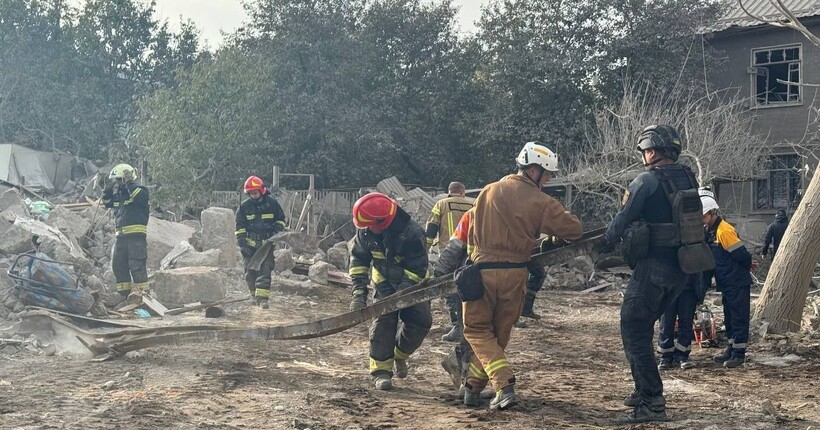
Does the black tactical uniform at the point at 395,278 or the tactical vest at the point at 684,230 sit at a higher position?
the tactical vest at the point at 684,230

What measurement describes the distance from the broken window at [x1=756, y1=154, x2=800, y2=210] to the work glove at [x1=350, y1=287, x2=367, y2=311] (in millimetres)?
19534

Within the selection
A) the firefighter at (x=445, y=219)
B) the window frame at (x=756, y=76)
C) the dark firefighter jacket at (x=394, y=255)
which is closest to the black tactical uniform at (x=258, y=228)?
the firefighter at (x=445, y=219)

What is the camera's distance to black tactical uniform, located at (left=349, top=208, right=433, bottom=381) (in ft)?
22.8

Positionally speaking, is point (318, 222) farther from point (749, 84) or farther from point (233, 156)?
point (749, 84)

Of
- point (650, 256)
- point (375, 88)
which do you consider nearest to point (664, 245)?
point (650, 256)

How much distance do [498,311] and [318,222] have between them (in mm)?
16459

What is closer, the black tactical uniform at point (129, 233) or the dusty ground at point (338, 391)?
the dusty ground at point (338, 391)

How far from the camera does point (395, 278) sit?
7.09 metres

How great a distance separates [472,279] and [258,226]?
656cm

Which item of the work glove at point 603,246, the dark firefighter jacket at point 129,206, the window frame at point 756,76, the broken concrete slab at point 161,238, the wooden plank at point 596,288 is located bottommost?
the wooden plank at point 596,288

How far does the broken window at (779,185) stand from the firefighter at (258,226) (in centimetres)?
1659

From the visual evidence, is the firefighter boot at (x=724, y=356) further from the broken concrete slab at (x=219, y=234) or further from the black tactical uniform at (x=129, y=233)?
the broken concrete slab at (x=219, y=234)

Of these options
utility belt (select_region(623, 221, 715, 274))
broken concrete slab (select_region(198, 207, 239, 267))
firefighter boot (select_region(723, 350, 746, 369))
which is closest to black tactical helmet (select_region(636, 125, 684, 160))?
utility belt (select_region(623, 221, 715, 274))

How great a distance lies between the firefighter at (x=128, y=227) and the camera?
451 inches
